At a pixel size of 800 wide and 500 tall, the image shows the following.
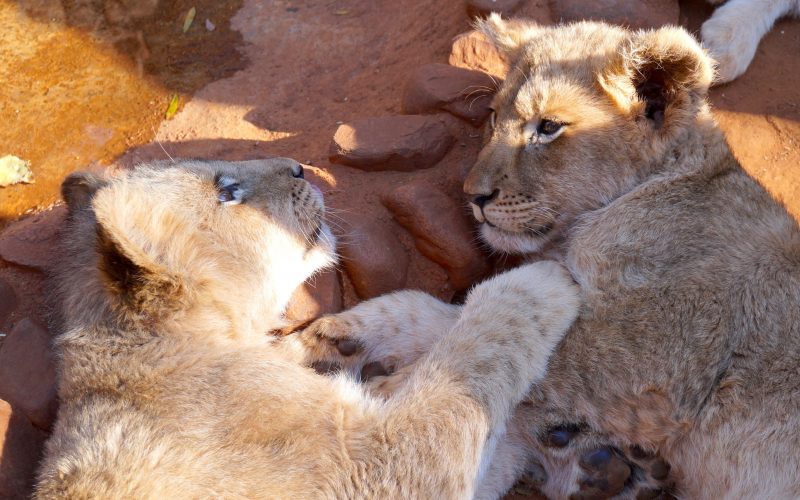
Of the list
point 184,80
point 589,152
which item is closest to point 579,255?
point 589,152

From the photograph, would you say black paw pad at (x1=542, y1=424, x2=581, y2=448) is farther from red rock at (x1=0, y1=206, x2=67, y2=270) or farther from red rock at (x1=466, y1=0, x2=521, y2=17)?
red rock at (x1=466, y1=0, x2=521, y2=17)

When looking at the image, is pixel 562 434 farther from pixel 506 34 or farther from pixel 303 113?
pixel 303 113

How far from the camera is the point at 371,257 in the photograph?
5430 millimetres

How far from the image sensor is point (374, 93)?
6.97 metres

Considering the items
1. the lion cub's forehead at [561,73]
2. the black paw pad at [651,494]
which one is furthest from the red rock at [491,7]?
the black paw pad at [651,494]

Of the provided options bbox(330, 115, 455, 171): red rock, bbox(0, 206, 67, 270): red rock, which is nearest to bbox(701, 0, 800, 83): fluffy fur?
bbox(330, 115, 455, 171): red rock

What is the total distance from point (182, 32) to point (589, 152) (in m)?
5.03

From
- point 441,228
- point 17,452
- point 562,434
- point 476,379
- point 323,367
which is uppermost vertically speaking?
A: point 476,379

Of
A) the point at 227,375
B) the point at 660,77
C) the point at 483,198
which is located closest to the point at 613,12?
the point at 660,77

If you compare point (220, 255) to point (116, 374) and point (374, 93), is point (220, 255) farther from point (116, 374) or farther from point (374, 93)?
point (374, 93)

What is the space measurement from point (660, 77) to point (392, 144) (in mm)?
1854

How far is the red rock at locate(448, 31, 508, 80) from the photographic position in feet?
21.4

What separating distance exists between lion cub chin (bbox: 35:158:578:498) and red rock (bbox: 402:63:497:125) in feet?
6.09

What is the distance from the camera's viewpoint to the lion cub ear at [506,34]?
5840 mm
